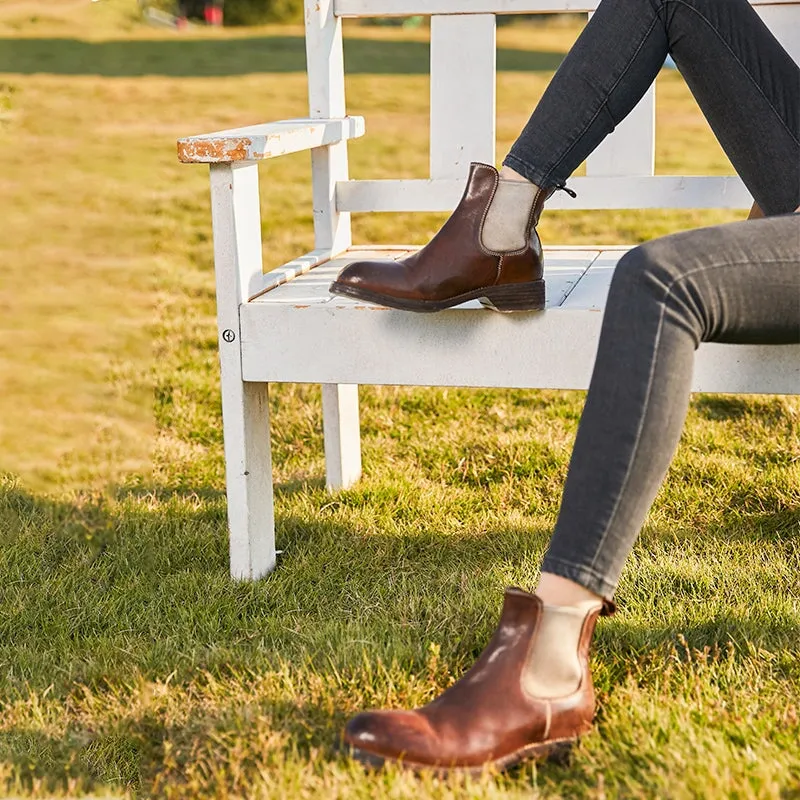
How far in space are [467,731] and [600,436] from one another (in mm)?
344

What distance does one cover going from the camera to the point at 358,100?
29.6 ft

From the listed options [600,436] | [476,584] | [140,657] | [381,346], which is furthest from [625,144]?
[140,657]

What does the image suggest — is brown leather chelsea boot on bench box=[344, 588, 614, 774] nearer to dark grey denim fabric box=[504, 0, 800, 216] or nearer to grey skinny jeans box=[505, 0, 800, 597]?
grey skinny jeans box=[505, 0, 800, 597]

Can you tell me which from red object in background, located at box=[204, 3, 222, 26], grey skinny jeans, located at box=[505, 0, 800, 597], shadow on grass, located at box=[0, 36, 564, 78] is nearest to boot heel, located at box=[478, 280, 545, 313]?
grey skinny jeans, located at box=[505, 0, 800, 597]

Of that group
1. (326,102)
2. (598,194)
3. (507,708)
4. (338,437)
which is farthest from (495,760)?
(326,102)

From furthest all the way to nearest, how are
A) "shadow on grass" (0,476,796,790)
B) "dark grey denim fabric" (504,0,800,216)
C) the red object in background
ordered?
the red object in background → "dark grey denim fabric" (504,0,800,216) → "shadow on grass" (0,476,796,790)

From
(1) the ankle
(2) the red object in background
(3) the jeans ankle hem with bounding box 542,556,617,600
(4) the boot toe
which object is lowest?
(4) the boot toe

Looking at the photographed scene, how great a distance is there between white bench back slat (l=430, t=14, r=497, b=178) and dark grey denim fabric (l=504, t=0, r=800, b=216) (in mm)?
662

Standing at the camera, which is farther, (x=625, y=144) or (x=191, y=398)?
(x=191, y=398)

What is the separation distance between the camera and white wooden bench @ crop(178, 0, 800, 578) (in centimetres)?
155

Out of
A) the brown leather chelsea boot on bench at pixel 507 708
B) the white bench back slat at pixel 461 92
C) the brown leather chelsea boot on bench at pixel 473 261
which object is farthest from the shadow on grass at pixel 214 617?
the white bench back slat at pixel 461 92

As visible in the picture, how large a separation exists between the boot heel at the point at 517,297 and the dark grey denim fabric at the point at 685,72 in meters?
0.14

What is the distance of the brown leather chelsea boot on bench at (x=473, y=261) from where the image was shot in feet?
4.72

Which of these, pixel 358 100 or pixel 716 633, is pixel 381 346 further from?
pixel 358 100
